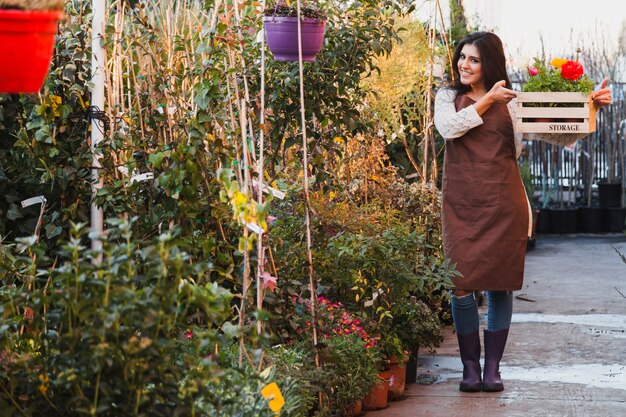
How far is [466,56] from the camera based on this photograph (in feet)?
14.7

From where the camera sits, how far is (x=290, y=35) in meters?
3.70

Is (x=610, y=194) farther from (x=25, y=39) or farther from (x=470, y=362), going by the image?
(x=25, y=39)

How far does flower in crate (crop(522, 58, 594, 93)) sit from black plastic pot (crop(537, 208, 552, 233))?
7212mm

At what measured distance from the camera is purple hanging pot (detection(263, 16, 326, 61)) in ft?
12.2

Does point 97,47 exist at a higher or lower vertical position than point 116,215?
higher

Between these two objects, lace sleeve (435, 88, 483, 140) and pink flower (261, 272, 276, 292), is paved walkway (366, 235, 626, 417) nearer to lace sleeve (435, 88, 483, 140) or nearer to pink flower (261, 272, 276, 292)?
lace sleeve (435, 88, 483, 140)

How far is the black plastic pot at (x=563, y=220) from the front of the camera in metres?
11.9

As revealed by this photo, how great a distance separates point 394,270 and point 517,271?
22.0 inches

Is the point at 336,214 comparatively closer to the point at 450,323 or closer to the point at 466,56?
the point at 466,56

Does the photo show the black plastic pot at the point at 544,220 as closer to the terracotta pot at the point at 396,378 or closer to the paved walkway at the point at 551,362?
the paved walkway at the point at 551,362

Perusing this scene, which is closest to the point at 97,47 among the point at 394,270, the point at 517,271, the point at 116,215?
the point at 116,215

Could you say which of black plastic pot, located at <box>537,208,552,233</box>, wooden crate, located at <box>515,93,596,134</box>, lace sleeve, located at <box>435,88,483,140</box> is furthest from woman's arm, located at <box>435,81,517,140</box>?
black plastic pot, located at <box>537,208,552,233</box>

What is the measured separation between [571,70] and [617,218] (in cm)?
755

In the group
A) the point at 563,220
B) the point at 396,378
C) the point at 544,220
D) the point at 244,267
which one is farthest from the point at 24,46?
the point at 563,220
